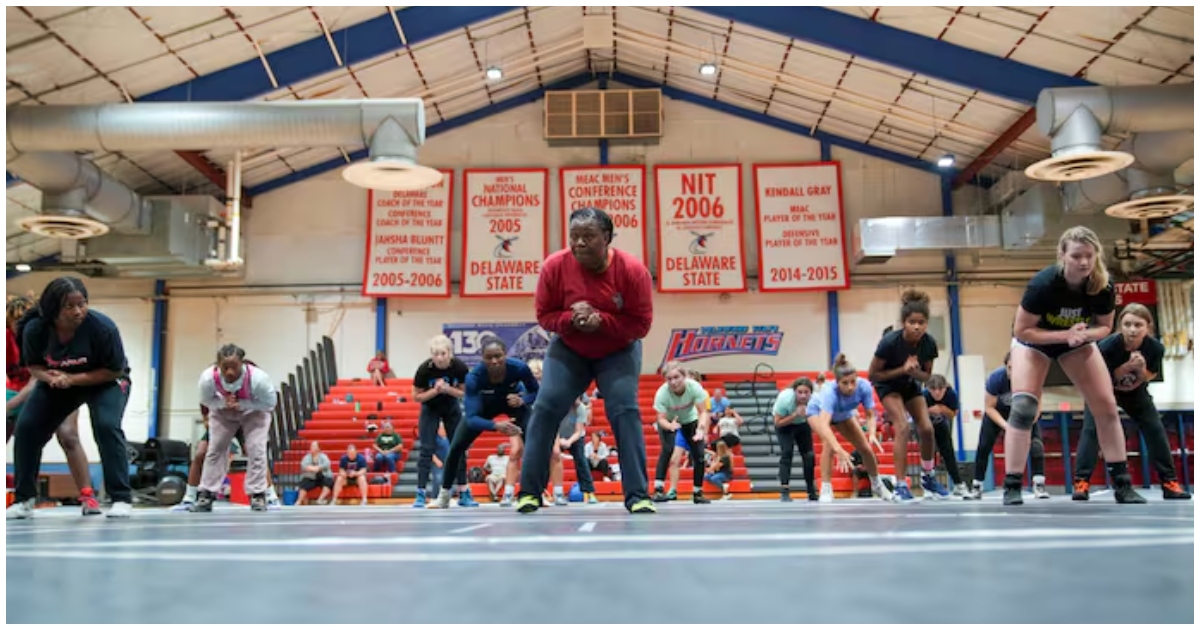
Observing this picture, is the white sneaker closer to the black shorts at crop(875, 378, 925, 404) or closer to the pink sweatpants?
the pink sweatpants

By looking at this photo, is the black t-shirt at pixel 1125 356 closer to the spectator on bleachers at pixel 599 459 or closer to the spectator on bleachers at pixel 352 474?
the spectator on bleachers at pixel 599 459

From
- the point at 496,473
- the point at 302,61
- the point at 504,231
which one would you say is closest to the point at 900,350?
the point at 496,473

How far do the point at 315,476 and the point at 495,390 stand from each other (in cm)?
814

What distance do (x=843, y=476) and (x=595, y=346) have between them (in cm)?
1121

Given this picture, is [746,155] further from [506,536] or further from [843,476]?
[506,536]

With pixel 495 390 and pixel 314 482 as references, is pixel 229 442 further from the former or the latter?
pixel 314 482

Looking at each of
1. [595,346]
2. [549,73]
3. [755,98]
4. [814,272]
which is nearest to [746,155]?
[755,98]

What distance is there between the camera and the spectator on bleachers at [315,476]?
14188 millimetres

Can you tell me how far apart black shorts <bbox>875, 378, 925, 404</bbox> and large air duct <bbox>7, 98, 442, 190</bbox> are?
8.05 m

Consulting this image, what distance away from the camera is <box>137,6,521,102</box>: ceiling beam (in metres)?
15.2

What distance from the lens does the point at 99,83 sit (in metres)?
14.4

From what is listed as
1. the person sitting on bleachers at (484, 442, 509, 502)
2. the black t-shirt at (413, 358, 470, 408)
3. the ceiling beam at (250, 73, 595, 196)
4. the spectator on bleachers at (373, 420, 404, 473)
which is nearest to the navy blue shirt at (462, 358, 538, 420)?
the black t-shirt at (413, 358, 470, 408)

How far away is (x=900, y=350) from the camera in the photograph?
6555 mm

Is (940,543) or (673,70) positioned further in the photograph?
(673,70)
